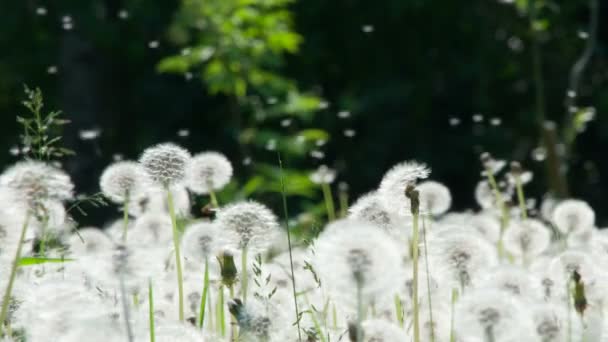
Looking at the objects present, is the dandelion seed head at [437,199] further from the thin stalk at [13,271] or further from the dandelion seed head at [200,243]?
the thin stalk at [13,271]

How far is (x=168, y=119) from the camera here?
16.2m

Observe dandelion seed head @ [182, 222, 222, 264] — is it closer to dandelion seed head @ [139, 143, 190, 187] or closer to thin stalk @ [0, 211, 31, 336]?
dandelion seed head @ [139, 143, 190, 187]

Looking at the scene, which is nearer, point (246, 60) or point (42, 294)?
point (42, 294)

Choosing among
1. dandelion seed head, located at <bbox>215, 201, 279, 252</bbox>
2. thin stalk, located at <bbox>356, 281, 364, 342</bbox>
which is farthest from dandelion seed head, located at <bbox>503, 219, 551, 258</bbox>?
thin stalk, located at <bbox>356, 281, 364, 342</bbox>

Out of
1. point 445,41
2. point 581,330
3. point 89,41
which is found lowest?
point 581,330

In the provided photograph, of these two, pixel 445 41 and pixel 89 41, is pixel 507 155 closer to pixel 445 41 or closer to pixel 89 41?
pixel 445 41

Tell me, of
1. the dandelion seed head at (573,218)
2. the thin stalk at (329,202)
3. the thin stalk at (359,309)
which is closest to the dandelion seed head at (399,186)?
the thin stalk at (359,309)

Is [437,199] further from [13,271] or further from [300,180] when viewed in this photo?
[300,180]

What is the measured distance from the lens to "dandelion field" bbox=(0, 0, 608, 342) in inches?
65.2

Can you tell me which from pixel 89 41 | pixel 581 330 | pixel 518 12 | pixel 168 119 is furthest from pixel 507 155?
pixel 581 330

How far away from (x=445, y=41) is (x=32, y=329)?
49.9ft

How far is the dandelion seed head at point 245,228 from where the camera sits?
76.4 inches

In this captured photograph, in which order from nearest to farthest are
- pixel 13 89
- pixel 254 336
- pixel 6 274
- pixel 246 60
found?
1. pixel 254 336
2. pixel 6 274
3. pixel 246 60
4. pixel 13 89

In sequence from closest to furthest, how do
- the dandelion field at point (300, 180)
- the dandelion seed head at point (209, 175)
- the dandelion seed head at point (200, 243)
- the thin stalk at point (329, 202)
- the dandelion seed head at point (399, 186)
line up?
the dandelion field at point (300, 180)
the dandelion seed head at point (399, 186)
the dandelion seed head at point (200, 243)
the dandelion seed head at point (209, 175)
the thin stalk at point (329, 202)
